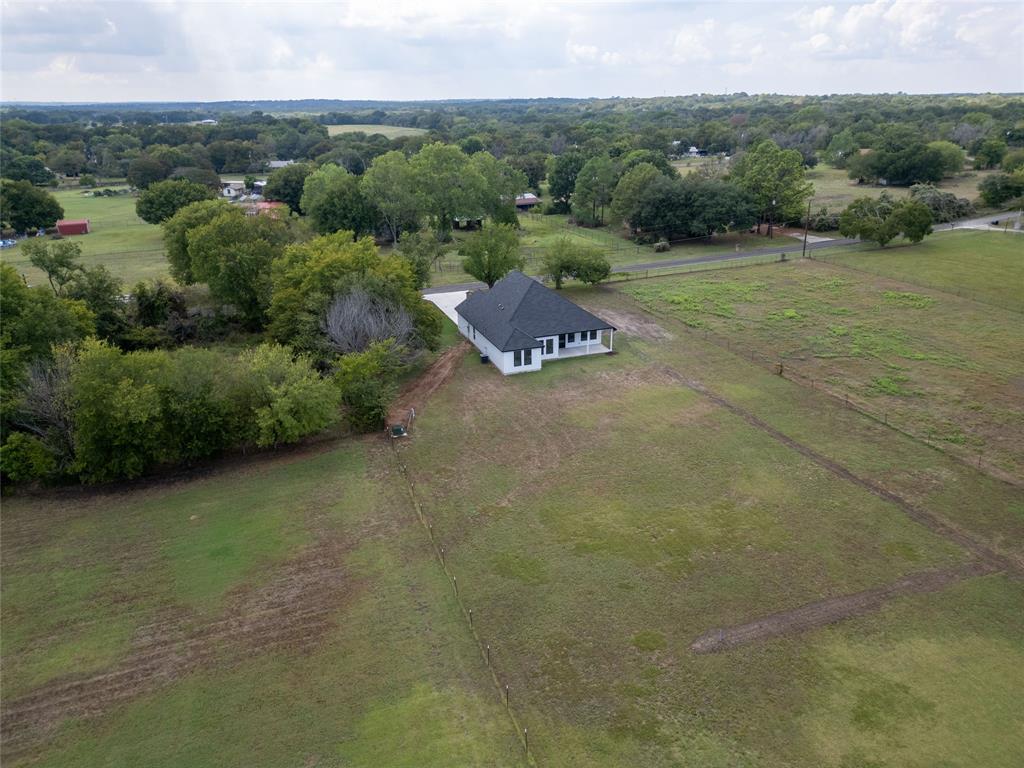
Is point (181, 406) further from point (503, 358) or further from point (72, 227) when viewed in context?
point (72, 227)

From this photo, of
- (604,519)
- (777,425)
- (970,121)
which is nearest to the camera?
(604,519)

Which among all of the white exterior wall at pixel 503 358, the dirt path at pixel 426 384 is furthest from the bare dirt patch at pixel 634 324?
the dirt path at pixel 426 384

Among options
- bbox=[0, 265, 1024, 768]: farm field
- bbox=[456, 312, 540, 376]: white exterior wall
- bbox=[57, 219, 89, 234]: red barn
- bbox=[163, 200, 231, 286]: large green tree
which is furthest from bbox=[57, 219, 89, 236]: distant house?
bbox=[0, 265, 1024, 768]: farm field

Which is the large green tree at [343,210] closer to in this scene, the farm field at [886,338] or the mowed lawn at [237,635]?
the farm field at [886,338]

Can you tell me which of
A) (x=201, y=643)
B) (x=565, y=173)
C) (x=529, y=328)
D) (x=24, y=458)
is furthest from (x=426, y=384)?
(x=565, y=173)

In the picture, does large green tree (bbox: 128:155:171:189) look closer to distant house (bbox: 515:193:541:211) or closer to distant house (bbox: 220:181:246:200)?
distant house (bbox: 220:181:246:200)

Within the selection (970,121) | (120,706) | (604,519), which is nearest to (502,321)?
(604,519)

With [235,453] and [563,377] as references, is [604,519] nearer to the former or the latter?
[563,377]
